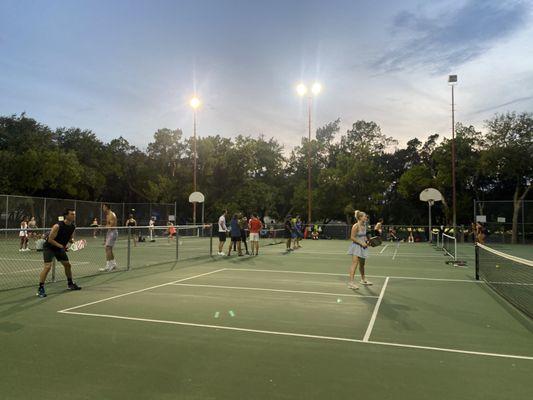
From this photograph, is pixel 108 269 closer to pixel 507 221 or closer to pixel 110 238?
pixel 110 238

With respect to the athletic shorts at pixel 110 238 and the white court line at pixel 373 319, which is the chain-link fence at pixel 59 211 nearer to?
the athletic shorts at pixel 110 238

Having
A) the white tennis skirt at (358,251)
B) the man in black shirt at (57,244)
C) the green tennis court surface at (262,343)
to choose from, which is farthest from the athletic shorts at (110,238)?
the white tennis skirt at (358,251)

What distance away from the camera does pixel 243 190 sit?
4897 centimetres

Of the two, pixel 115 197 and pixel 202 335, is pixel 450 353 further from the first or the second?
pixel 115 197

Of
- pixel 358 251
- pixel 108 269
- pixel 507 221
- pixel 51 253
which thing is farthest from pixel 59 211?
pixel 507 221

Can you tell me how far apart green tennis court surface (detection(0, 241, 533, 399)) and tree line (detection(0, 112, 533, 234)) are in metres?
32.4

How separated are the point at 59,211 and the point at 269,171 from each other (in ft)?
97.0

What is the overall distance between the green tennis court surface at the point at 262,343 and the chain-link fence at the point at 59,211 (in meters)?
20.5

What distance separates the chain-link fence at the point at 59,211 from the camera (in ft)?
94.7

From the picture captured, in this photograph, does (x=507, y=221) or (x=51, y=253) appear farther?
(x=507, y=221)

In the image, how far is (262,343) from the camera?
580cm

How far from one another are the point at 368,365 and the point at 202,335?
7.64ft

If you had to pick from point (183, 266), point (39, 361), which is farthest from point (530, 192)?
point (39, 361)

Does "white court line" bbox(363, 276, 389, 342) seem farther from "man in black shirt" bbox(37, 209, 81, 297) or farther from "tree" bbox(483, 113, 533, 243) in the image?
"tree" bbox(483, 113, 533, 243)
